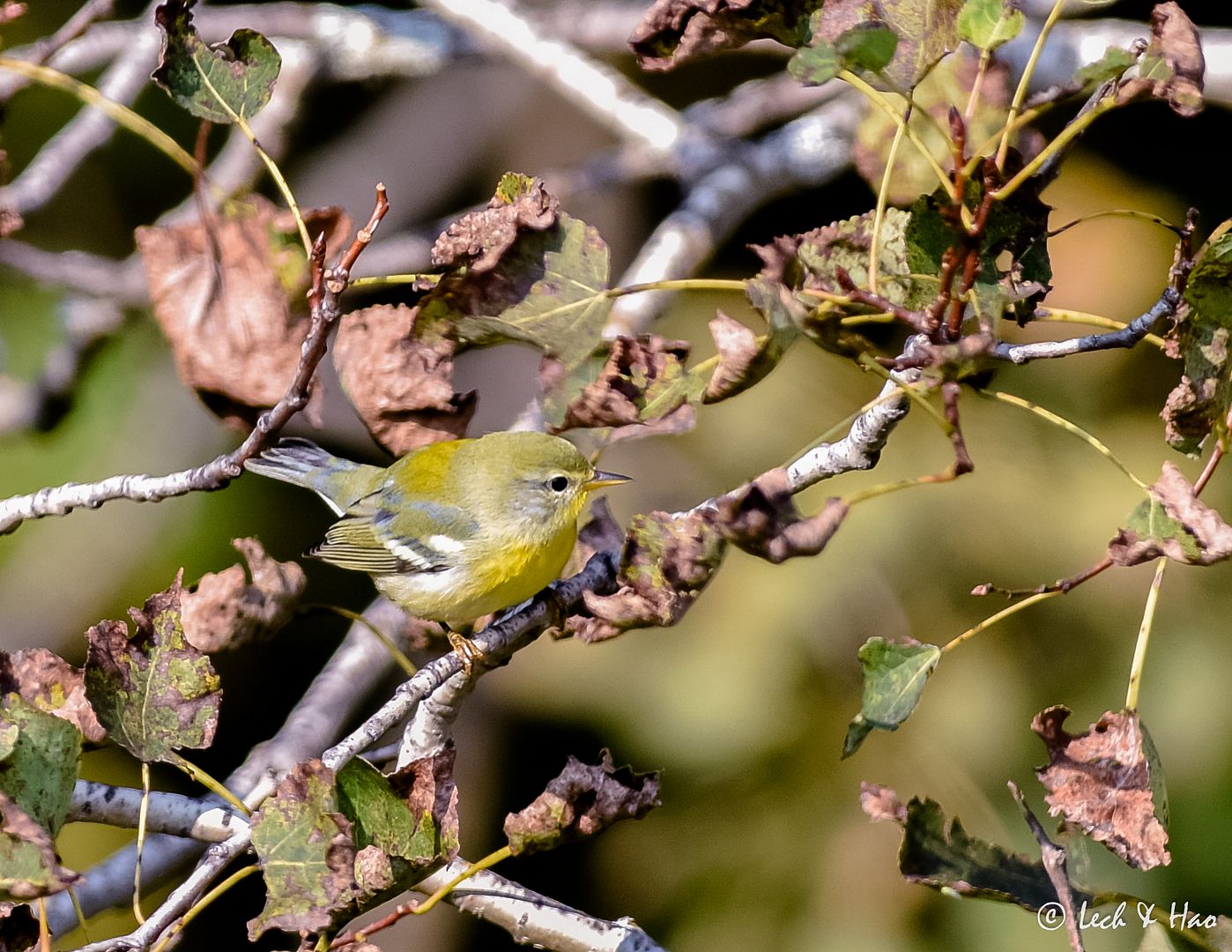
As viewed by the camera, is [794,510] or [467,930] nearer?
[794,510]

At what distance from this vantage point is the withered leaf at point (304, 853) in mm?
1166

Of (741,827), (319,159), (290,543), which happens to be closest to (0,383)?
(290,543)

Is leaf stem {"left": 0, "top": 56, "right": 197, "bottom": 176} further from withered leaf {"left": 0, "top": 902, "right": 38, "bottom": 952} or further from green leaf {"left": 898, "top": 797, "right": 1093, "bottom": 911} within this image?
green leaf {"left": 898, "top": 797, "right": 1093, "bottom": 911}

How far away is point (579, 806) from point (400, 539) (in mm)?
1732

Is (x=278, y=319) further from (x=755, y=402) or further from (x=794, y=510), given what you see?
(x=755, y=402)

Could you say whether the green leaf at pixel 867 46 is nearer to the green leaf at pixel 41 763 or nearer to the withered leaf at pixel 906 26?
the withered leaf at pixel 906 26

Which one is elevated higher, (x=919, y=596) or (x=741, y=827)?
(x=919, y=596)

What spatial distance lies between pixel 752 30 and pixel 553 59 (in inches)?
87.8

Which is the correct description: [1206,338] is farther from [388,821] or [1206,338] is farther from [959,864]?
[388,821]

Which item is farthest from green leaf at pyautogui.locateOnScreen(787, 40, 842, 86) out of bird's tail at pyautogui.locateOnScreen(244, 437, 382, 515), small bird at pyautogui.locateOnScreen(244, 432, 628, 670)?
bird's tail at pyautogui.locateOnScreen(244, 437, 382, 515)

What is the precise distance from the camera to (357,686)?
8.80 feet

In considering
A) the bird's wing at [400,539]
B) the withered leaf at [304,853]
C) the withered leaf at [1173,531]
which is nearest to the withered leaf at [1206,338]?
the withered leaf at [1173,531]

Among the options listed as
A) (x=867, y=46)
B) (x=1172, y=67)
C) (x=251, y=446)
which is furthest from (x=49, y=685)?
(x=1172, y=67)

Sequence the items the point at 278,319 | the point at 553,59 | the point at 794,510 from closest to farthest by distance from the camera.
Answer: the point at 794,510 < the point at 278,319 < the point at 553,59
